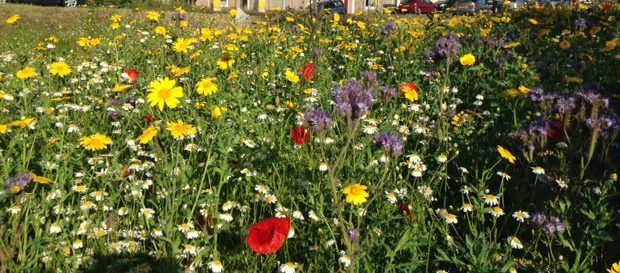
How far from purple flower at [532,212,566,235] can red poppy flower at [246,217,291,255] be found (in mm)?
1168

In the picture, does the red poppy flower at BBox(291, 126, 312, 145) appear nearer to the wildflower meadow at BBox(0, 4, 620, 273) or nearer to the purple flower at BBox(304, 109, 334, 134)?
the wildflower meadow at BBox(0, 4, 620, 273)

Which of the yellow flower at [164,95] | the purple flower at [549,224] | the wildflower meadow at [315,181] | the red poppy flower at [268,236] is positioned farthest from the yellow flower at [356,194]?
the yellow flower at [164,95]

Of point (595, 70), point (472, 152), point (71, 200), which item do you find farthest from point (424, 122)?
point (71, 200)

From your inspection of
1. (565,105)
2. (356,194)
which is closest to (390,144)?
(356,194)

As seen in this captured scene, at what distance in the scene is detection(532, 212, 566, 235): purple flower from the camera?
2.20m

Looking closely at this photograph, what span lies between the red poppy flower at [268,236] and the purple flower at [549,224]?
3.83 ft

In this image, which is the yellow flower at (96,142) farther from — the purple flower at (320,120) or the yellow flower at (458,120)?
the yellow flower at (458,120)

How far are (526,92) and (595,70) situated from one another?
1.83 meters

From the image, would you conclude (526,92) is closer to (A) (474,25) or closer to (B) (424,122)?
(B) (424,122)

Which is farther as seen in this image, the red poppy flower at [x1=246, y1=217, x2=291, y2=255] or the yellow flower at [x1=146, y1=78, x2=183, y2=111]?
the yellow flower at [x1=146, y1=78, x2=183, y2=111]

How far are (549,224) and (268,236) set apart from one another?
1250mm

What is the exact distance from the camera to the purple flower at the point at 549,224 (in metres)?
2.20

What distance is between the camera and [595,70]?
15.6 feet

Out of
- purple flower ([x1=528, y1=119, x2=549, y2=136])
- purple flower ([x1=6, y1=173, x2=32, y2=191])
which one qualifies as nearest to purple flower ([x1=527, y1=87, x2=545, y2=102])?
purple flower ([x1=528, y1=119, x2=549, y2=136])
